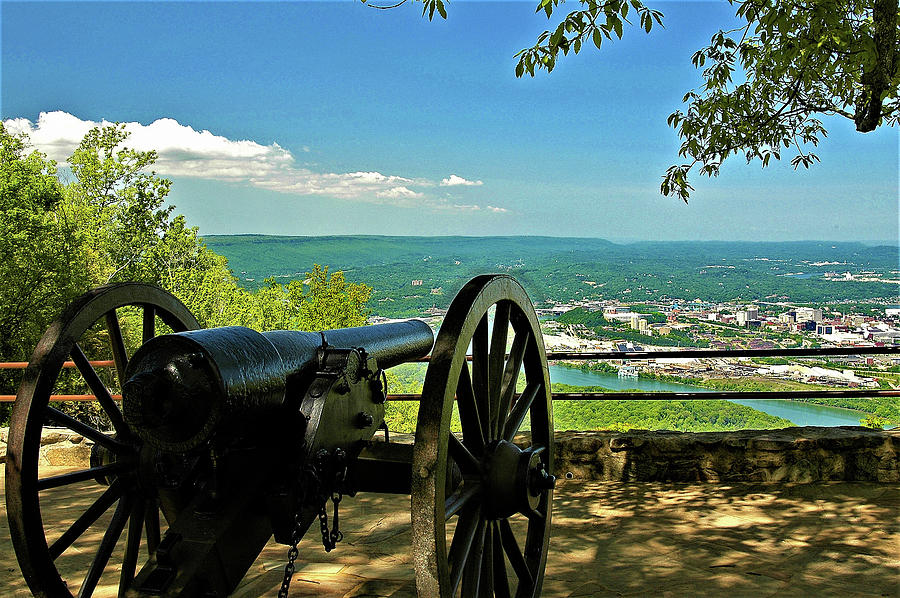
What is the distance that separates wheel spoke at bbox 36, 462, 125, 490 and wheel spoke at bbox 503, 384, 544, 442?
1.50 meters

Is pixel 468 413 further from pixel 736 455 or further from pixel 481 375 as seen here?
pixel 736 455

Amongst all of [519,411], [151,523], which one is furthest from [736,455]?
[151,523]

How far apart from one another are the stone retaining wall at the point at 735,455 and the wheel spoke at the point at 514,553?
238 centimetres

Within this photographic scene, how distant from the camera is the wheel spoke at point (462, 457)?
2.24 meters

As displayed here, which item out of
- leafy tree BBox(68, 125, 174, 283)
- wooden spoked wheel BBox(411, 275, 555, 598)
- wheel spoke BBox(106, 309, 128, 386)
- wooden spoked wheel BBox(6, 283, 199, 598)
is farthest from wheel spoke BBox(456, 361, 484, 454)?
leafy tree BBox(68, 125, 174, 283)

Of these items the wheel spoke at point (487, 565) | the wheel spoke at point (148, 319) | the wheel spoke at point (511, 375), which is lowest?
the wheel spoke at point (487, 565)

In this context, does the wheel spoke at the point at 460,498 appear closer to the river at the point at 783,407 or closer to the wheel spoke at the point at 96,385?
the wheel spoke at the point at 96,385

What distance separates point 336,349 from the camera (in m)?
2.56

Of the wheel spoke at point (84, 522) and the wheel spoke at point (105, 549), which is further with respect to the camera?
the wheel spoke at point (105, 549)

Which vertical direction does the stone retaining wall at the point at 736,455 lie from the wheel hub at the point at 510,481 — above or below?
below

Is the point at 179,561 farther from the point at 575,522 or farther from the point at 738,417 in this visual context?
the point at 738,417

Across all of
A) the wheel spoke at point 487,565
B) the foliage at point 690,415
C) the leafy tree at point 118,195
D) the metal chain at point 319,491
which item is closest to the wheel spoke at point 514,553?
the wheel spoke at point 487,565

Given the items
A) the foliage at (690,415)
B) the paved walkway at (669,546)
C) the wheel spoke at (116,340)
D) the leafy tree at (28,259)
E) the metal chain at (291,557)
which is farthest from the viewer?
the leafy tree at (28,259)

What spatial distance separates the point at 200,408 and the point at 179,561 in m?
0.49
